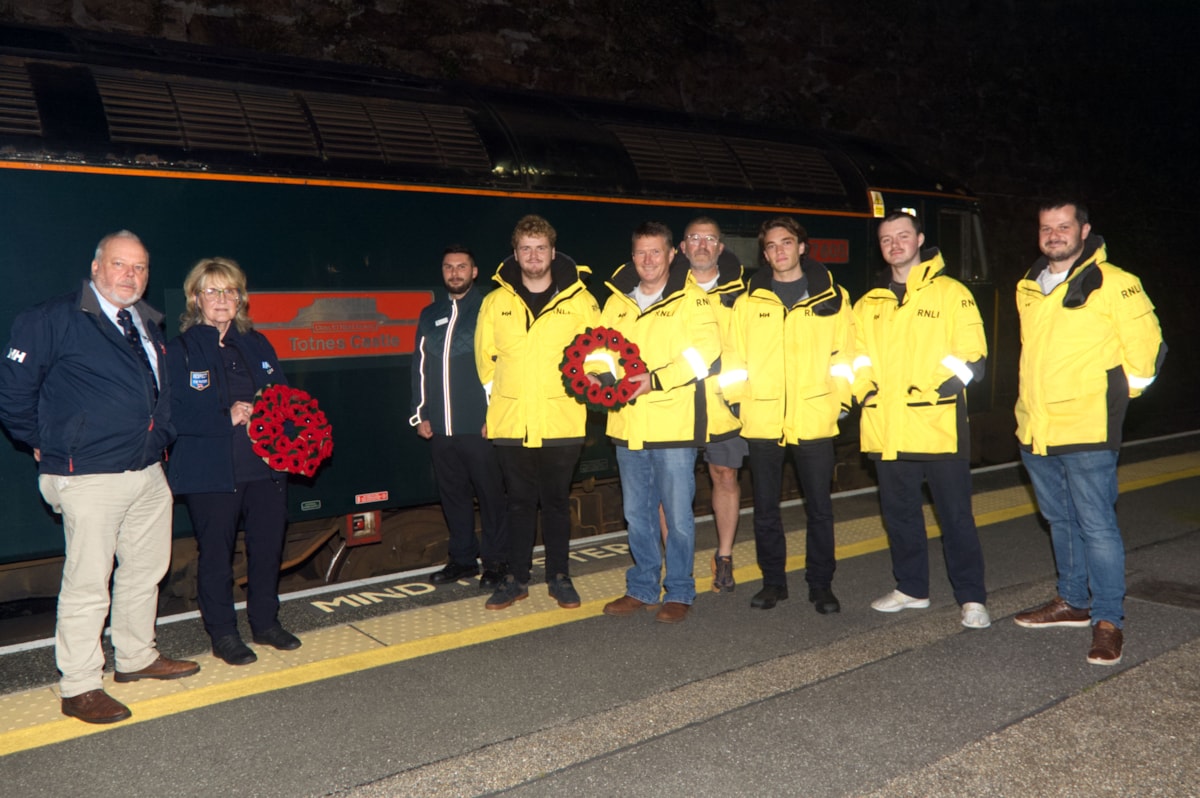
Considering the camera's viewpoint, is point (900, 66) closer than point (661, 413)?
No

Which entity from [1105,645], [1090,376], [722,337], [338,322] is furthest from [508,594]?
[1090,376]

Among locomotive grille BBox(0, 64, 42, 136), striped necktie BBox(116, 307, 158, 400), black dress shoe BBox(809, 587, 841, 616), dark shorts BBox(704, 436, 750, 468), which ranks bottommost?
black dress shoe BBox(809, 587, 841, 616)

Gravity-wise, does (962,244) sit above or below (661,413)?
above

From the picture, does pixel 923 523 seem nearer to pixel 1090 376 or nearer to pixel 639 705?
pixel 1090 376

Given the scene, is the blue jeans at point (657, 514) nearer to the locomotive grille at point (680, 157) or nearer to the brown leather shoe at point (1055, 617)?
the brown leather shoe at point (1055, 617)

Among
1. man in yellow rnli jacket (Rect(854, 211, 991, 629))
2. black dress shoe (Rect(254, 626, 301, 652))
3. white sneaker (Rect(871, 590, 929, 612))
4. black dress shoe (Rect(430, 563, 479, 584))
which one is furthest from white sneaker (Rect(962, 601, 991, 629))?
black dress shoe (Rect(254, 626, 301, 652))

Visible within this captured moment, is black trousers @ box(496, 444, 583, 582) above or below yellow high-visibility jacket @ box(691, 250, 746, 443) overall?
below

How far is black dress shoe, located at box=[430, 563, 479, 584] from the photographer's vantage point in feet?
18.3

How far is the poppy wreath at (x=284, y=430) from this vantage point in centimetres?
428

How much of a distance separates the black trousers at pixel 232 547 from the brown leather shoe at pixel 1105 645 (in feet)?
12.4

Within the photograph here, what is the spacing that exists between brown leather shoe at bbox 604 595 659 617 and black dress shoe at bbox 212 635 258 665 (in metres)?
1.75

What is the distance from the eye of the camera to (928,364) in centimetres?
468

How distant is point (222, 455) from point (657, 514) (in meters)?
2.17

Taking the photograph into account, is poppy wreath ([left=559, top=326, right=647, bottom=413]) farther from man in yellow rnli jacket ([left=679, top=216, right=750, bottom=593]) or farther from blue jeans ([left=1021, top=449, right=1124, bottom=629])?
blue jeans ([left=1021, top=449, right=1124, bottom=629])
